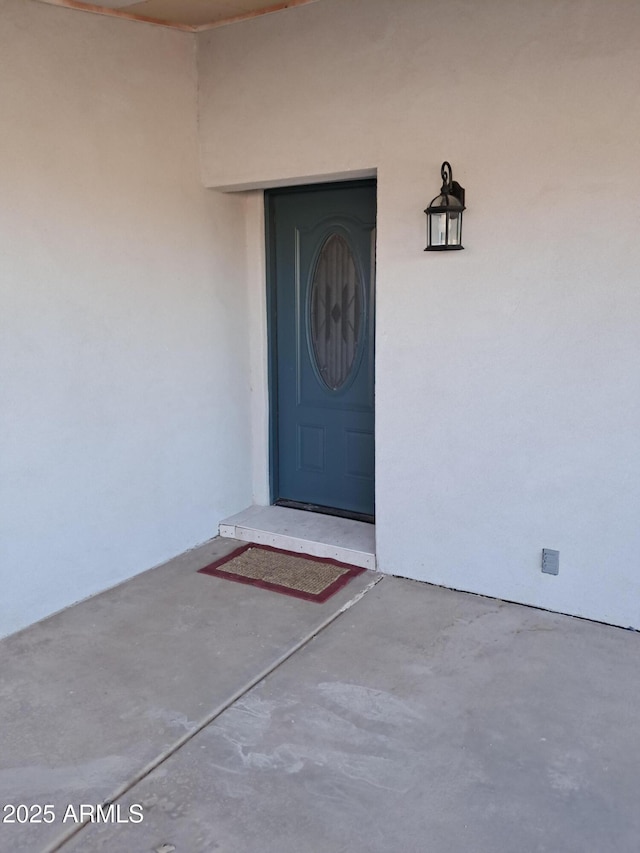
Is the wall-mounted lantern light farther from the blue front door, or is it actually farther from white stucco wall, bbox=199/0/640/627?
the blue front door

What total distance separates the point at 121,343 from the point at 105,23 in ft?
5.04

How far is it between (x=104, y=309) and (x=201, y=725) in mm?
2052

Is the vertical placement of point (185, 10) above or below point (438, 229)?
above

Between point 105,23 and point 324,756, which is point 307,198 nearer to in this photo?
point 105,23

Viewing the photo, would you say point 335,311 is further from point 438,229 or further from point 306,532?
point 306,532

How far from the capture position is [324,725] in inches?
99.5

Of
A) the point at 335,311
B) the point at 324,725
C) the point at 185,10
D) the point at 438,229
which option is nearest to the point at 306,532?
the point at 335,311

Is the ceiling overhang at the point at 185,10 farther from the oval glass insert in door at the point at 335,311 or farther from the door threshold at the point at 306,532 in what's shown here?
the door threshold at the point at 306,532

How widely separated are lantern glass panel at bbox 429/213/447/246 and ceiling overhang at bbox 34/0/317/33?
4.28 ft

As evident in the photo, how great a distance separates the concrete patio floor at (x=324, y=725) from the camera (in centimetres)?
206

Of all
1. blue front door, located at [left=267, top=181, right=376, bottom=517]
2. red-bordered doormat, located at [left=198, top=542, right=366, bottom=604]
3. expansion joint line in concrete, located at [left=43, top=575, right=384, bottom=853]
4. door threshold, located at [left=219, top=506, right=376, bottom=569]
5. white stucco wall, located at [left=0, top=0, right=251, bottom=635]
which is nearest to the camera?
expansion joint line in concrete, located at [left=43, top=575, right=384, bottom=853]

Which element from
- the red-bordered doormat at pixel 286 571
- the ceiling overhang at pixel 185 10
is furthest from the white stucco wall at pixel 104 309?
the red-bordered doormat at pixel 286 571

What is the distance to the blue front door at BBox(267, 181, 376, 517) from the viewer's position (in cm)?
409

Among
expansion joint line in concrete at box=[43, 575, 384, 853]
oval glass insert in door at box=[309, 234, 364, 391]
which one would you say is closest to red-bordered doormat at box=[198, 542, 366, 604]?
expansion joint line in concrete at box=[43, 575, 384, 853]
